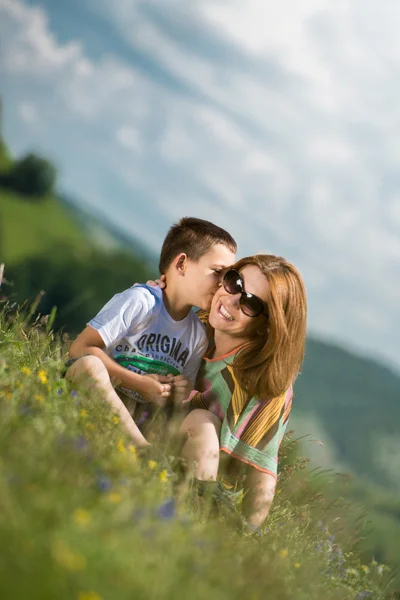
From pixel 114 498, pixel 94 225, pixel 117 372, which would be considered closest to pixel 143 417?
pixel 117 372

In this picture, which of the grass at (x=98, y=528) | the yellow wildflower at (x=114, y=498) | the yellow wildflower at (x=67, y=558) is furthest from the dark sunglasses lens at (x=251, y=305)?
the yellow wildflower at (x=67, y=558)

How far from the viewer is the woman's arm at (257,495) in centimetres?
443

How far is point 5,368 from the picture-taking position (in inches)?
149

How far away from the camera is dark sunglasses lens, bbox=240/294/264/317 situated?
4.78 metres

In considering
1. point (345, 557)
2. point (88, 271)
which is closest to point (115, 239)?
point (88, 271)

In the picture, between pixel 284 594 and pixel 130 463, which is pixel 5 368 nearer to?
pixel 130 463

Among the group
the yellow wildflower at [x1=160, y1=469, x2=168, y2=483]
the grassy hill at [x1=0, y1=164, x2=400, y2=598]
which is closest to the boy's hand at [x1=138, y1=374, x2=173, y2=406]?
the yellow wildflower at [x1=160, y1=469, x2=168, y2=483]

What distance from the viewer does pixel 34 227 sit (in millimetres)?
77688

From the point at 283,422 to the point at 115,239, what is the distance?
2956 inches

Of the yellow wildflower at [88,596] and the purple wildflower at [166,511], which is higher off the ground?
the purple wildflower at [166,511]

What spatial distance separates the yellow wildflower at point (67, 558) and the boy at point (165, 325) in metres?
2.39

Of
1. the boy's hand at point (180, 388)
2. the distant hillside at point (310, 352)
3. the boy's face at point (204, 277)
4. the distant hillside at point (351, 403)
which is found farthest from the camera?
the distant hillside at point (351, 403)

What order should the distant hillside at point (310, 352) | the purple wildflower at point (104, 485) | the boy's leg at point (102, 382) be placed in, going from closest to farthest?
the purple wildflower at point (104, 485), the boy's leg at point (102, 382), the distant hillside at point (310, 352)

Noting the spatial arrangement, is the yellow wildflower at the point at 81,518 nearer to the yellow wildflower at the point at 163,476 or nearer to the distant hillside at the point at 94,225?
the yellow wildflower at the point at 163,476
